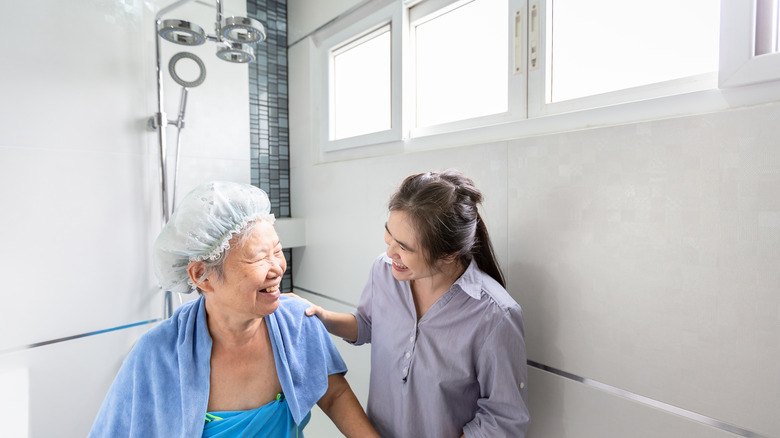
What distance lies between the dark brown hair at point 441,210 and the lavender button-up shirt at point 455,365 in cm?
10

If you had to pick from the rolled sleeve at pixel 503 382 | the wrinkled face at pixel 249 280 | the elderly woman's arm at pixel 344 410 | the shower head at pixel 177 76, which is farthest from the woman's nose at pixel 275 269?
the shower head at pixel 177 76

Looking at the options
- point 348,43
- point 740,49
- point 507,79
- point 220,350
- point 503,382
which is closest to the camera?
point 740,49

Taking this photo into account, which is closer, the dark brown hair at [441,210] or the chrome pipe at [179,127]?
the dark brown hair at [441,210]

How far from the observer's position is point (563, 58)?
1.16 m

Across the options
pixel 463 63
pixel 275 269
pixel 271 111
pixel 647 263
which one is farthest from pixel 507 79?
pixel 271 111

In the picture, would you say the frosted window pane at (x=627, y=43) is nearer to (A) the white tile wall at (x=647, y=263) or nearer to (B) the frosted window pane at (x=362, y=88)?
(A) the white tile wall at (x=647, y=263)

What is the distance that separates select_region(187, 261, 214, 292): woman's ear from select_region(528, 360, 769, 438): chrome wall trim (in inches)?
35.6

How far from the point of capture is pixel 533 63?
1.18 m

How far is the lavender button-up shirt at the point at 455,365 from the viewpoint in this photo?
919 mm

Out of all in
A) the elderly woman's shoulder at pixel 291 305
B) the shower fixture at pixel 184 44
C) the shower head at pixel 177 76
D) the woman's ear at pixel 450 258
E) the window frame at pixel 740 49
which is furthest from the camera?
the shower head at pixel 177 76

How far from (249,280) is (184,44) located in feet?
3.33

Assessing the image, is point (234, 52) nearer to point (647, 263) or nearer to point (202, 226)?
point (202, 226)

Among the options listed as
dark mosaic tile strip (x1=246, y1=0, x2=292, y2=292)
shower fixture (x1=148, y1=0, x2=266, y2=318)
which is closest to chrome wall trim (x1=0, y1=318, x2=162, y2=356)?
shower fixture (x1=148, y1=0, x2=266, y2=318)

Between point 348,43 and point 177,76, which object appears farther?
point 348,43
